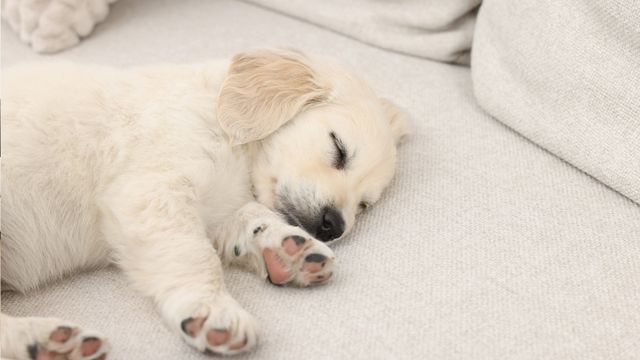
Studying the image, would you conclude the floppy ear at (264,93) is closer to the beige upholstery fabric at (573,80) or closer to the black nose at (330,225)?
the black nose at (330,225)

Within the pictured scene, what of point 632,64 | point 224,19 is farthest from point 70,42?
point 632,64

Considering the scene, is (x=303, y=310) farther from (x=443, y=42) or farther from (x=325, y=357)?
(x=443, y=42)

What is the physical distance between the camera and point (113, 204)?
1.77 meters

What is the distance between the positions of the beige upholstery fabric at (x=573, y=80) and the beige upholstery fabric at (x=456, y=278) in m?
0.07

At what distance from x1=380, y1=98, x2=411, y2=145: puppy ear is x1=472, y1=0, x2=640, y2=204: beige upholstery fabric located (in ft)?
1.36

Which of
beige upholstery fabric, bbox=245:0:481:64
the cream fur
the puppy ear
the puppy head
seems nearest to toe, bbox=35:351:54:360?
the puppy head

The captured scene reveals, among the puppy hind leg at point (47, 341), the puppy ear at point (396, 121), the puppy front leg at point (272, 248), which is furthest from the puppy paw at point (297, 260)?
the puppy ear at point (396, 121)

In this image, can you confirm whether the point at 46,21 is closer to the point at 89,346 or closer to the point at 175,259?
the point at 175,259

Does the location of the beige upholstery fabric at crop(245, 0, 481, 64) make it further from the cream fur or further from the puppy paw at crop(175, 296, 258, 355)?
the puppy paw at crop(175, 296, 258, 355)

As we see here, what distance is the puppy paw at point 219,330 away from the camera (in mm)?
1545

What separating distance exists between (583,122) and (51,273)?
170 centimetres

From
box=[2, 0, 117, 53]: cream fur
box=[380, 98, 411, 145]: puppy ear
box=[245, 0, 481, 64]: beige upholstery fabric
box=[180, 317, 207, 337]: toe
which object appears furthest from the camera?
box=[245, 0, 481, 64]: beige upholstery fabric

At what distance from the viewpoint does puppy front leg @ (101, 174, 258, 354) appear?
156cm

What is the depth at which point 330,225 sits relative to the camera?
1.94 m
